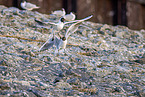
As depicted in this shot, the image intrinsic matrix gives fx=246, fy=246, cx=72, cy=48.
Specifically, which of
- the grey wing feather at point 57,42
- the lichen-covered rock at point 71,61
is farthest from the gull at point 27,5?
the grey wing feather at point 57,42

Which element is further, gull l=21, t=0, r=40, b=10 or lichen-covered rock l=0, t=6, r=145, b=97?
gull l=21, t=0, r=40, b=10

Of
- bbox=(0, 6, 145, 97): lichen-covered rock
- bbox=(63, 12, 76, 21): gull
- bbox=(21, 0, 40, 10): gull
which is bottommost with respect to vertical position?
bbox=(0, 6, 145, 97): lichen-covered rock

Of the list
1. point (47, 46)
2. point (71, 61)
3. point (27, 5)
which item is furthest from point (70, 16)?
point (71, 61)

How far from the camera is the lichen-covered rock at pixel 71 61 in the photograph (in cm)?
252

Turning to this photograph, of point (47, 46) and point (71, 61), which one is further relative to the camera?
point (47, 46)

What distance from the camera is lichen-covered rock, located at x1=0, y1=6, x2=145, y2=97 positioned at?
2.52 meters

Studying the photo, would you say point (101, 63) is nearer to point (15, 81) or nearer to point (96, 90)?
point (96, 90)

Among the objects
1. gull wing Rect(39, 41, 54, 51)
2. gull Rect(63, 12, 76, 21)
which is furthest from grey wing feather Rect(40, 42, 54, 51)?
gull Rect(63, 12, 76, 21)

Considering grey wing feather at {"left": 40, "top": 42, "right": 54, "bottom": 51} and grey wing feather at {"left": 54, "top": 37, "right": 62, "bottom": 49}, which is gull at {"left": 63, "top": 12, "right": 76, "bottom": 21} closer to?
grey wing feather at {"left": 54, "top": 37, "right": 62, "bottom": 49}

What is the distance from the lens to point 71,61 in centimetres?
330

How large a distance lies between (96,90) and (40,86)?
58cm

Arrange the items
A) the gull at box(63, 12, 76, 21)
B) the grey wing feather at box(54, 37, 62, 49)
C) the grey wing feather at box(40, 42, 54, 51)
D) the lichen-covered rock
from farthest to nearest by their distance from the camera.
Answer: the gull at box(63, 12, 76, 21) < the grey wing feather at box(54, 37, 62, 49) < the grey wing feather at box(40, 42, 54, 51) < the lichen-covered rock

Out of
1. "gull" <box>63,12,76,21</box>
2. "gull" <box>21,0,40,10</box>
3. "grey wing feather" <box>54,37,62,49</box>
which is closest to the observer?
"grey wing feather" <box>54,37,62,49</box>

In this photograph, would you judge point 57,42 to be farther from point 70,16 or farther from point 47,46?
point 70,16
